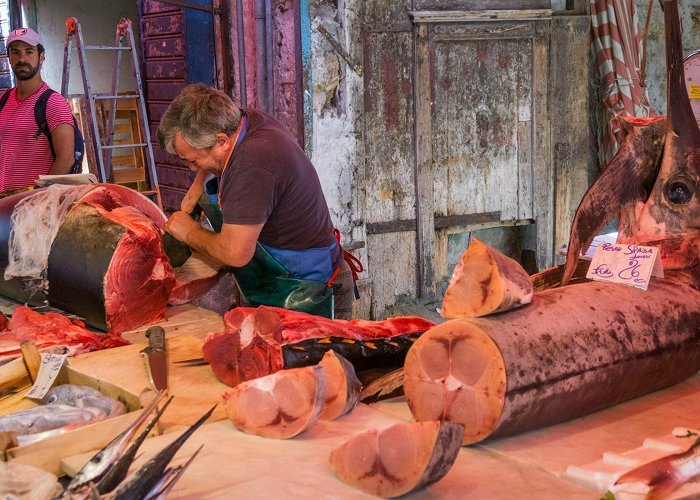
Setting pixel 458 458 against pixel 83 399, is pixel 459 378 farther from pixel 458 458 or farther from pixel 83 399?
pixel 83 399

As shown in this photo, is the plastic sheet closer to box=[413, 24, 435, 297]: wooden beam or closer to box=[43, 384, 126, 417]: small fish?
box=[43, 384, 126, 417]: small fish

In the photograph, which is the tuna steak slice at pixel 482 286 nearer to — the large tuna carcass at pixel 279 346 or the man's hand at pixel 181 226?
the large tuna carcass at pixel 279 346

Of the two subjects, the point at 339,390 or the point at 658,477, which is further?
the point at 339,390

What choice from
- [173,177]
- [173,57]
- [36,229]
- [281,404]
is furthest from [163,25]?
[281,404]

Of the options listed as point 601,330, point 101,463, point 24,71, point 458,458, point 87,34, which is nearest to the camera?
point 101,463

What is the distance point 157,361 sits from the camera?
3.31 m

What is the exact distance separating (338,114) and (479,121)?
153 centimetres

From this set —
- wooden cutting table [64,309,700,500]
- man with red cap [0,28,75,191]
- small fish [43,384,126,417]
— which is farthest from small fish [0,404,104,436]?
man with red cap [0,28,75,191]

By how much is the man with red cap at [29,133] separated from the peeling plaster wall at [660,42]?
591 cm

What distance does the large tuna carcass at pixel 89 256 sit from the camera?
4.18m

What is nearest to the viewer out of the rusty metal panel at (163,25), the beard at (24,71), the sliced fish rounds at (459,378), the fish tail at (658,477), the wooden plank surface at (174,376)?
the fish tail at (658,477)

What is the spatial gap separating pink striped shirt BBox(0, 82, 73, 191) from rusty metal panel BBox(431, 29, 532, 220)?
335cm

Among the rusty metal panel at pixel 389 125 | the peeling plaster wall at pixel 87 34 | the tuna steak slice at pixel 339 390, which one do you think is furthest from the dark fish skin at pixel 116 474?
the peeling plaster wall at pixel 87 34

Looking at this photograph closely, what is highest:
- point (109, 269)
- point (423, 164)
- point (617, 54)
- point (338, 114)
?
point (617, 54)
